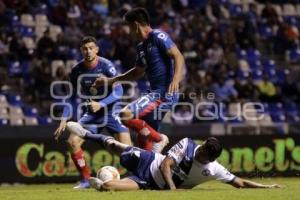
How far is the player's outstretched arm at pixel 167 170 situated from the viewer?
1227 cm

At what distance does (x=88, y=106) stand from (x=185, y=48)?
11.5 metres

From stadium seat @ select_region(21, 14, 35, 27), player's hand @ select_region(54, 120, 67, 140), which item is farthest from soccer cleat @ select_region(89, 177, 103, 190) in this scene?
stadium seat @ select_region(21, 14, 35, 27)

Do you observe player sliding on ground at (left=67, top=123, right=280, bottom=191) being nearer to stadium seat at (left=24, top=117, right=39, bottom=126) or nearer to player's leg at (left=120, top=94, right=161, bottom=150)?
player's leg at (left=120, top=94, right=161, bottom=150)

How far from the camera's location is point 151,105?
1294cm

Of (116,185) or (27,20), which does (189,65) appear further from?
(116,185)

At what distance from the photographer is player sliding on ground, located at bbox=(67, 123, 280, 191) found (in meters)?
12.3

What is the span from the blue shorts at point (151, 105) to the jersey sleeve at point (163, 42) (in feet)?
2.34

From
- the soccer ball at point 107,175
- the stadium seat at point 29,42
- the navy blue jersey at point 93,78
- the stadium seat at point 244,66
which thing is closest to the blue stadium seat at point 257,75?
the stadium seat at point 244,66

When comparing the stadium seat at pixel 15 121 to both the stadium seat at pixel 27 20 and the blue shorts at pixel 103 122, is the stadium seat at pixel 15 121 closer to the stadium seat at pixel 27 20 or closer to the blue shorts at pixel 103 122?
the stadium seat at pixel 27 20

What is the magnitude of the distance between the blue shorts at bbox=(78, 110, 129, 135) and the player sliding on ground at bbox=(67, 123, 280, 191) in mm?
1631

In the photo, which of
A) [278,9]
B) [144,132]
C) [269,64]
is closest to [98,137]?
[144,132]

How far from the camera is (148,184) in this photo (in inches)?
503

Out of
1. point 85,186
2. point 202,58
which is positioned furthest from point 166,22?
point 85,186

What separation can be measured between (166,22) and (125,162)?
548 inches
